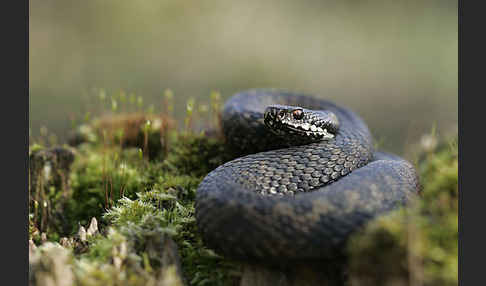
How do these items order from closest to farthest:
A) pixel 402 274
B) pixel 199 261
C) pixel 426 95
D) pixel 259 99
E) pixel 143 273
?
pixel 402 274
pixel 143 273
pixel 199 261
pixel 259 99
pixel 426 95

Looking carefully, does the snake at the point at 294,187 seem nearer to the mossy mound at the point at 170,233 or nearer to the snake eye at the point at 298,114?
the snake eye at the point at 298,114

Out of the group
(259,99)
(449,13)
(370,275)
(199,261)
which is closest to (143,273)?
(199,261)

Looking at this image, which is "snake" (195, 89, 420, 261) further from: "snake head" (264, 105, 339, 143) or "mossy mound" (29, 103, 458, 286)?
"mossy mound" (29, 103, 458, 286)

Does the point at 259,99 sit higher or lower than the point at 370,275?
higher

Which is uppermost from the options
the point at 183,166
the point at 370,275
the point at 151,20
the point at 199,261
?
the point at 151,20

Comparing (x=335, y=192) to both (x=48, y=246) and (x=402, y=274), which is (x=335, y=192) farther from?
(x=48, y=246)

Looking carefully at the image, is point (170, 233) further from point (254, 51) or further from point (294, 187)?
point (254, 51)

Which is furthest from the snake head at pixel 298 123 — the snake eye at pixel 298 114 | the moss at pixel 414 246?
the moss at pixel 414 246

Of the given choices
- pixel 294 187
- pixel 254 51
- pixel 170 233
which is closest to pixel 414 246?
pixel 294 187
